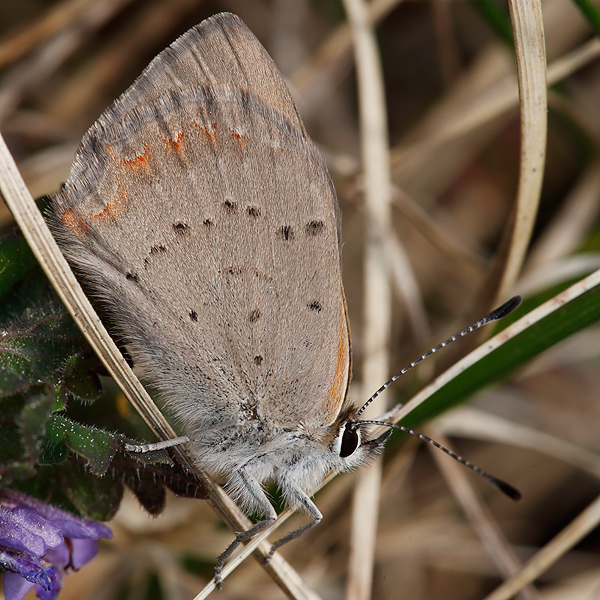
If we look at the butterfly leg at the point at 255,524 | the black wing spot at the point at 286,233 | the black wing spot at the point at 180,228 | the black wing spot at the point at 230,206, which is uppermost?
the black wing spot at the point at 180,228

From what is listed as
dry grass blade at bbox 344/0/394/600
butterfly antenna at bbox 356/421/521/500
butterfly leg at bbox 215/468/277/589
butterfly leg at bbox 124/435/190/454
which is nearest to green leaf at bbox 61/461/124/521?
butterfly leg at bbox 124/435/190/454

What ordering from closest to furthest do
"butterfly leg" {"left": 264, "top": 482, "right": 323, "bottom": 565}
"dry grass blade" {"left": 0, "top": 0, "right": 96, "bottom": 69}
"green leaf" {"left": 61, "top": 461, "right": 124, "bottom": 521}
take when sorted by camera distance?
"green leaf" {"left": 61, "top": 461, "right": 124, "bottom": 521}
"butterfly leg" {"left": 264, "top": 482, "right": 323, "bottom": 565}
"dry grass blade" {"left": 0, "top": 0, "right": 96, "bottom": 69}

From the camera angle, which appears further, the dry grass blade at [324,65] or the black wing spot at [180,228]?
the dry grass blade at [324,65]

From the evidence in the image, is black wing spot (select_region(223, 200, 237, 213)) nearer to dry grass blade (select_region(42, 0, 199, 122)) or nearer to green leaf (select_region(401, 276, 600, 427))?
green leaf (select_region(401, 276, 600, 427))

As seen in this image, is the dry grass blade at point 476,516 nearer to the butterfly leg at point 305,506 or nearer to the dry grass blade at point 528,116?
the dry grass blade at point 528,116

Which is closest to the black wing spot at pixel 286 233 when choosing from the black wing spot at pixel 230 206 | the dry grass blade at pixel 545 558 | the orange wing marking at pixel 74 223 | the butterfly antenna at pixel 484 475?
the black wing spot at pixel 230 206

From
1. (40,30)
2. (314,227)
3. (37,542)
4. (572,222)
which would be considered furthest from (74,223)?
(572,222)

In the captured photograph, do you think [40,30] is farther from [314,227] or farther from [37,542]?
[37,542]
